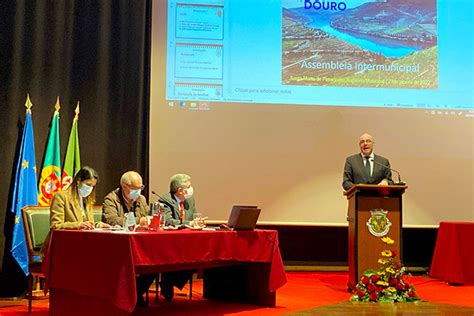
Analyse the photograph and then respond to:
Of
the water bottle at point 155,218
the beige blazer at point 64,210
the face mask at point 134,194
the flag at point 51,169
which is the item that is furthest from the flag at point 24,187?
the water bottle at point 155,218

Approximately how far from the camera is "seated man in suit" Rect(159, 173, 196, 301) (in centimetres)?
466

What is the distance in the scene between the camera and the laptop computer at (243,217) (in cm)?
427

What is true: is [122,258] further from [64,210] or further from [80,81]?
[80,81]

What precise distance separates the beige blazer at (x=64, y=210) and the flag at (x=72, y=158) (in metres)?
1.39

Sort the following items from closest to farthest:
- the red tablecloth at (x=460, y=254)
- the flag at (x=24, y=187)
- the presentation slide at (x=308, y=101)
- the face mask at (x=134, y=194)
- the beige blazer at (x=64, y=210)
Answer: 1. the beige blazer at (x=64, y=210)
2. the face mask at (x=134, y=194)
3. the flag at (x=24, y=187)
4. the red tablecloth at (x=460, y=254)
5. the presentation slide at (x=308, y=101)

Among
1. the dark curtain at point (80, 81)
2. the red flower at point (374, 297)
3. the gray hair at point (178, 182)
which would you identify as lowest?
the red flower at point (374, 297)

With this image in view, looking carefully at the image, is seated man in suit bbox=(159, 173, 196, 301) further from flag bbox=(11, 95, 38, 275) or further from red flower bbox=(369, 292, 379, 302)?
red flower bbox=(369, 292, 379, 302)

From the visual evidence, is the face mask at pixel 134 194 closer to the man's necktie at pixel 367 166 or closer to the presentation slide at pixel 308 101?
the presentation slide at pixel 308 101

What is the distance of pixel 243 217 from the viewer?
4.30 m

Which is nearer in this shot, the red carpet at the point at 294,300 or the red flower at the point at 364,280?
the red carpet at the point at 294,300

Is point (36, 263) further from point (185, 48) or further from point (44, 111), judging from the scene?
point (185, 48)

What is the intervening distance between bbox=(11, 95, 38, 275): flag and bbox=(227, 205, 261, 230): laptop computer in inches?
81.1

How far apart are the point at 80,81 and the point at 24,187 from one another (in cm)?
127

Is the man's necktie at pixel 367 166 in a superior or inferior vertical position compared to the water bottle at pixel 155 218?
superior
